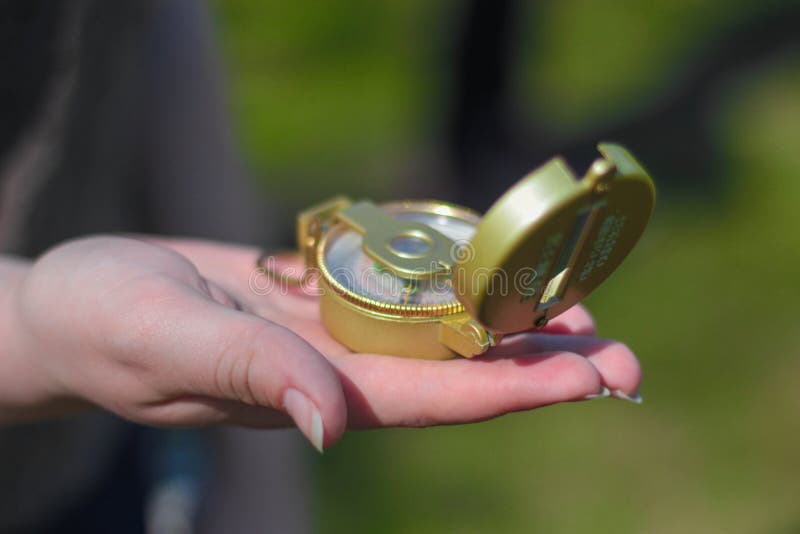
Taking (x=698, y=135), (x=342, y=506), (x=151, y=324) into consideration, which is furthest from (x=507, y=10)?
(x=151, y=324)

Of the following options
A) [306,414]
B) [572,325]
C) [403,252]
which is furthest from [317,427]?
[572,325]

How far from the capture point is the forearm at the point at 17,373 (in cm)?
186

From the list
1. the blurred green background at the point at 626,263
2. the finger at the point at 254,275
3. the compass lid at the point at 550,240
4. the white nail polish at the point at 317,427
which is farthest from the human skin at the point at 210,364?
the blurred green background at the point at 626,263

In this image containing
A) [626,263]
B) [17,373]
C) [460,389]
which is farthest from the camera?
[626,263]

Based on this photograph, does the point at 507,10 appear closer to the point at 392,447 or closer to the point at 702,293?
the point at 702,293

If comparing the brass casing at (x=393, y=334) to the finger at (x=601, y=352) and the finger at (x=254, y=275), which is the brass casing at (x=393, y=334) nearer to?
the finger at (x=601, y=352)

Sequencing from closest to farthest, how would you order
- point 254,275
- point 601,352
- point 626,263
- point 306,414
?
1. point 306,414
2. point 601,352
3. point 254,275
4. point 626,263

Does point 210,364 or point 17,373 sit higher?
point 210,364

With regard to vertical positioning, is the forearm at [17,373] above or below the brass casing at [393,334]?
below

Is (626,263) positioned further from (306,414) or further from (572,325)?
(306,414)

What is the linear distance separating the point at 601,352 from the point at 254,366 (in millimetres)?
778

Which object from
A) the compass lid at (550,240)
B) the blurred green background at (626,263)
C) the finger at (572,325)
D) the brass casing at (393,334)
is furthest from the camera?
the blurred green background at (626,263)

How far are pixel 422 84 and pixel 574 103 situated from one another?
1248 mm

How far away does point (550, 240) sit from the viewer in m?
1.61
